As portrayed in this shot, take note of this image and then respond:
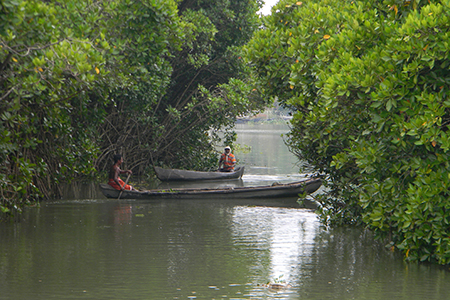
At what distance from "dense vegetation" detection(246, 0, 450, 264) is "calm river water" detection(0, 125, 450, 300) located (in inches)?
31.1

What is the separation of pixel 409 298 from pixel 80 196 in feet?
33.9

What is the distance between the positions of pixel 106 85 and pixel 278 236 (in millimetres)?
5078

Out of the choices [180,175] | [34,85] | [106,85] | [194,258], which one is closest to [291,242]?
[194,258]

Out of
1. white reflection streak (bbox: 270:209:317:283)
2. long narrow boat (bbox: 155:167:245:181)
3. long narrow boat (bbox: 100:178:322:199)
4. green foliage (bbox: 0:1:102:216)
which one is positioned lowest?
white reflection streak (bbox: 270:209:317:283)

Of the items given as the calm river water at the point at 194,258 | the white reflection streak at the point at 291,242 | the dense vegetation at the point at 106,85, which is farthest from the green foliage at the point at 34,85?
the white reflection streak at the point at 291,242

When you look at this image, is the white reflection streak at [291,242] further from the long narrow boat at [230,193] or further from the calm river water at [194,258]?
the long narrow boat at [230,193]

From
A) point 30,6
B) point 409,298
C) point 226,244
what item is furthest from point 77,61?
point 409,298

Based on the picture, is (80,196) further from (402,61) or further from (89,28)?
(402,61)

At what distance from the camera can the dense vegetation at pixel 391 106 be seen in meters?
7.19

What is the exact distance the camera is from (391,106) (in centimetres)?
739

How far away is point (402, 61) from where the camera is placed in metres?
7.46

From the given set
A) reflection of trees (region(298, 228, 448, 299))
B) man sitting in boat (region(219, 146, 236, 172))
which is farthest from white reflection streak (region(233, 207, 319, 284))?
man sitting in boat (region(219, 146, 236, 172))

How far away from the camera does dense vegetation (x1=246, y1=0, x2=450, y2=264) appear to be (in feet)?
23.6

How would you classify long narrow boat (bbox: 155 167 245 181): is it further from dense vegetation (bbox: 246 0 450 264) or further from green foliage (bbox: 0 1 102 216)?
dense vegetation (bbox: 246 0 450 264)
